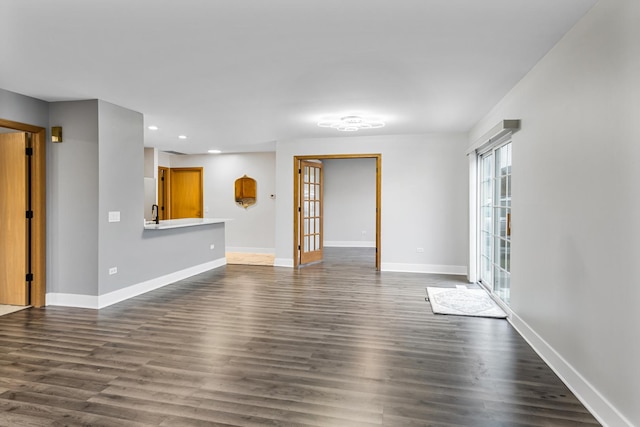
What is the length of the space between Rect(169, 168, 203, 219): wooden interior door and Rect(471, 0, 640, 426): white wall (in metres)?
7.93

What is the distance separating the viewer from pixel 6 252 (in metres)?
4.62

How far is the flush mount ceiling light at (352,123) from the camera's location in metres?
5.41

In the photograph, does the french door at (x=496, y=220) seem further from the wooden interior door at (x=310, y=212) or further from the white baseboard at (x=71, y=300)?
the white baseboard at (x=71, y=300)

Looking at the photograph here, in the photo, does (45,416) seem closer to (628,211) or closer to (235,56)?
(235,56)

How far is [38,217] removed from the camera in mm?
4535

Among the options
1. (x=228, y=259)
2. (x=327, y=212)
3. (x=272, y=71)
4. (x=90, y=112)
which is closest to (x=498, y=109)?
(x=272, y=71)

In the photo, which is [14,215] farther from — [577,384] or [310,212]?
[577,384]

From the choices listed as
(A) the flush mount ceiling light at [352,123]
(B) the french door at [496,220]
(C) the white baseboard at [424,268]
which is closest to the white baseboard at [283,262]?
(C) the white baseboard at [424,268]

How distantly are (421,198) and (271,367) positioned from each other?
4692mm

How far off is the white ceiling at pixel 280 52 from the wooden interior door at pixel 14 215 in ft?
2.55

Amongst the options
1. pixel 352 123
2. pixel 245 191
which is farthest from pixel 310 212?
pixel 352 123

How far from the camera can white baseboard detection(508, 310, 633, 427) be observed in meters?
2.07

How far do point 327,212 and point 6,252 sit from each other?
7608 millimetres

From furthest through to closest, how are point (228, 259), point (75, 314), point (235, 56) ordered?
point (228, 259) → point (75, 314) → point (235, 56)
